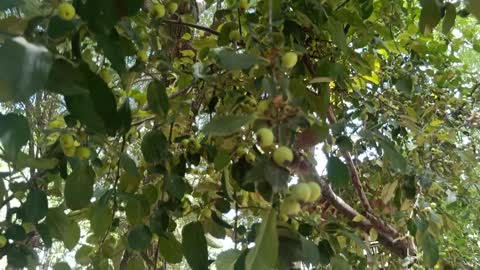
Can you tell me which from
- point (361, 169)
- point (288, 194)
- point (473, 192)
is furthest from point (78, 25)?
point (473, 192)

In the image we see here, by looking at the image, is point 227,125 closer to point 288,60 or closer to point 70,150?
point 288,60

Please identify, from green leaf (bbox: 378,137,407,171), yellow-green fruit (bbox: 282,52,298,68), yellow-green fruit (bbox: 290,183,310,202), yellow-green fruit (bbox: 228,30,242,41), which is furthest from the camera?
yellow-green fruit (bbox: 228,30,242,41)

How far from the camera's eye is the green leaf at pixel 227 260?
722 millimetres

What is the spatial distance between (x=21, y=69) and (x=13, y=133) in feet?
0.43

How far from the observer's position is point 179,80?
123cm

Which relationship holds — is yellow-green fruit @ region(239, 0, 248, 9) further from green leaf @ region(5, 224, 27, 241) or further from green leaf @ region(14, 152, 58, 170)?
green leaf @ region(5, 224, 27, 241)

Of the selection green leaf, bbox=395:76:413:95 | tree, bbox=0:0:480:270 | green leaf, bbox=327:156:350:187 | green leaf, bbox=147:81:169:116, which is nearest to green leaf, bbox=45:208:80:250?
tree, bbox=0:0:480:270

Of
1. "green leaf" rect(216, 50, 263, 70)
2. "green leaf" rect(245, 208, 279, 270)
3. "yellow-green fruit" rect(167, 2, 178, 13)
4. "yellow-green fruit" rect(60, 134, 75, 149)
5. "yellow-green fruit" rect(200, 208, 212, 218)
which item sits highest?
"yellow-green fruit" rect(167, 2, 178, 13)

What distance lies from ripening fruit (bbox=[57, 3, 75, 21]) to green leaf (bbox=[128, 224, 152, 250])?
0.42 metres

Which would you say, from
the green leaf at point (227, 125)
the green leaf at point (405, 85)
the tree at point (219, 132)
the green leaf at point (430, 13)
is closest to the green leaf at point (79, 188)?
the tree at point (219, 132)

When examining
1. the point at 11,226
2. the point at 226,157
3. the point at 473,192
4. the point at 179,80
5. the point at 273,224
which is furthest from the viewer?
the point at 473,192

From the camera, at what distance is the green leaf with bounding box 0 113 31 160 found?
607mm

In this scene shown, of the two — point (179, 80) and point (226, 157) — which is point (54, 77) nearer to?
point (226, 157)

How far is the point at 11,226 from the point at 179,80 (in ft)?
1.65
